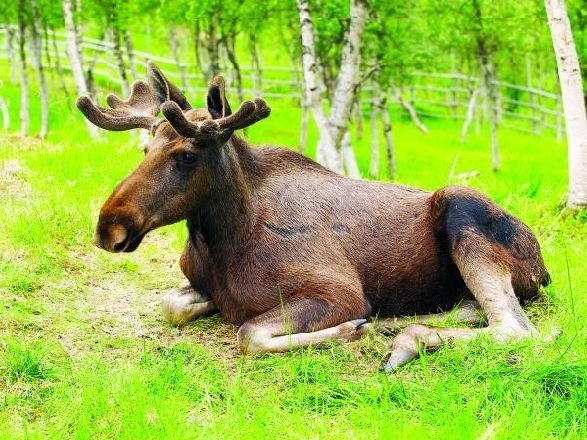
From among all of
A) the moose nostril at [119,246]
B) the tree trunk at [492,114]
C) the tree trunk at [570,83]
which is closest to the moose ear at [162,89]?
the moose nostril at [119,246]

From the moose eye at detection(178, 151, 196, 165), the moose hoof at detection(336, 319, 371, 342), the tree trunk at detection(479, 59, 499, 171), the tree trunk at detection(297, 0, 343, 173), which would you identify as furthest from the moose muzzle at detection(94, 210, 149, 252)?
the tree trunk at detection(479, 59, 499, 171)

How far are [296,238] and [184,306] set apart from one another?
115 centimetres

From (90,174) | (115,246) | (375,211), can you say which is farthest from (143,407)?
(90,174)

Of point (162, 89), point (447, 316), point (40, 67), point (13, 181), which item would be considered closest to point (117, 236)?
point (162, 89)

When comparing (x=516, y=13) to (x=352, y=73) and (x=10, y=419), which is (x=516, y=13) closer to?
(x=352, y=73)

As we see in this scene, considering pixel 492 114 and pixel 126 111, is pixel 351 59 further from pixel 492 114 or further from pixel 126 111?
pixel 492 114

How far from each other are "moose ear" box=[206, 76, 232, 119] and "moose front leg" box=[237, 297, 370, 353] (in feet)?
5.13

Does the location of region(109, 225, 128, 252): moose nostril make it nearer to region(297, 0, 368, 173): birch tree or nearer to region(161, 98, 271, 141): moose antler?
region(161, 98, 271, 141): moose antler

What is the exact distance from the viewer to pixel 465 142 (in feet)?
124

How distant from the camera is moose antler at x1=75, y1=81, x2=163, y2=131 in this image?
679cm

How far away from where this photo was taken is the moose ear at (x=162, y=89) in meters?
6.85

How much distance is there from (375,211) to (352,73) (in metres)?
7.34

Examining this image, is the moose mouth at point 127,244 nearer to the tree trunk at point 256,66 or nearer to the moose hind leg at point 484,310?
→ the moose hind leg at point 484,310

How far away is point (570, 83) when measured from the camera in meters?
10.8
